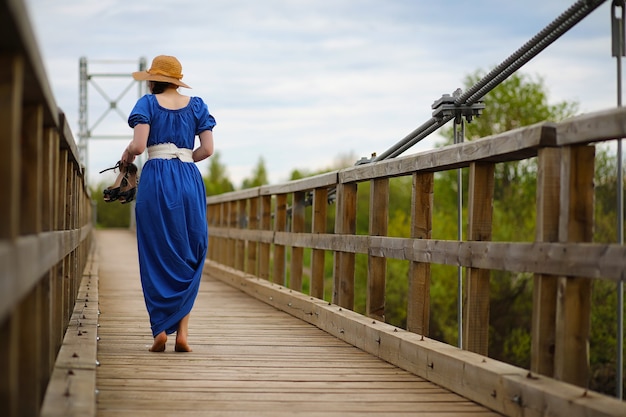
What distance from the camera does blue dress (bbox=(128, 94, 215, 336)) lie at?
18.8 feet

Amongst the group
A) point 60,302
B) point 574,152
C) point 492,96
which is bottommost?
point 60,302

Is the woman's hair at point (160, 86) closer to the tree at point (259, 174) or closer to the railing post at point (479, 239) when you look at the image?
the railing post at point (479, 239)

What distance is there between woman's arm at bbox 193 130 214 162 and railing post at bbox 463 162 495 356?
1.83 metres

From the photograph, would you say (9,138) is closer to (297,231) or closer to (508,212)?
(297,231)

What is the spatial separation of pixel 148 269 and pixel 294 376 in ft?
4.19

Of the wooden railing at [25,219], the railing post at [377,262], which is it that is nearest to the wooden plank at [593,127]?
the wooden railing at [25,219]

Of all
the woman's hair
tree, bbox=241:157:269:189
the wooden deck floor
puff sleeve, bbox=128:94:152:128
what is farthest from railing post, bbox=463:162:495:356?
tree, bbox=241:157:269:189

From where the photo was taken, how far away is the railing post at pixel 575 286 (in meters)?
3.59

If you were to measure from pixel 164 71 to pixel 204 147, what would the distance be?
46 cm

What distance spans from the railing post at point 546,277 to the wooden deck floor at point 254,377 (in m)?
0.32

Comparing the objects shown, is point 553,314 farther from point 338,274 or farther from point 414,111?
point 414,111

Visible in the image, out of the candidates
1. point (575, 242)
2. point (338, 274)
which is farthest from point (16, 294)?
point (338, 274)

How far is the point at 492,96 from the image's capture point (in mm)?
50156

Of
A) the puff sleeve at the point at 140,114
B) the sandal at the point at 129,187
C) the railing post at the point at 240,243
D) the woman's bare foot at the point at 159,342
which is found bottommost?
the woman's bare foot at the point at 159,342
